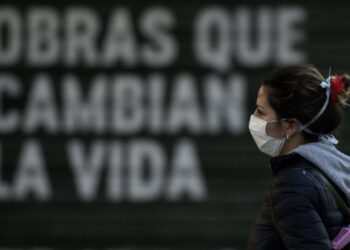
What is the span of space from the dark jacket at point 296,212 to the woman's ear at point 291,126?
0.11 m

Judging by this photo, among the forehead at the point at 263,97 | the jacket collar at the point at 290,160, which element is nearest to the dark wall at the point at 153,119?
the forehead at the point at 263,97

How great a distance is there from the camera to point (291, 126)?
7.81 ft

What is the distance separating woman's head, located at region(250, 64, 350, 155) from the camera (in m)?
2.32

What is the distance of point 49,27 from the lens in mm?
5512

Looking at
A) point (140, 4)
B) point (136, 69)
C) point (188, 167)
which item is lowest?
point (188, 167)

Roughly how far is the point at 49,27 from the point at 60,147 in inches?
33.9

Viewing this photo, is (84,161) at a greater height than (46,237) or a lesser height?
greater

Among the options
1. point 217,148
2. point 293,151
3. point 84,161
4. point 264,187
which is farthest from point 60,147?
point 293,151

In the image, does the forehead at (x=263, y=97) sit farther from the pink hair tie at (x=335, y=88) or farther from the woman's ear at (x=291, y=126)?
the pink hair tie at (x=335, y=88)

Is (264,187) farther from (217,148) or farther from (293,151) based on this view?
(293,151)

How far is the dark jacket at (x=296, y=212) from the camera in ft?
7.07

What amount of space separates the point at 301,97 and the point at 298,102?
18 mm

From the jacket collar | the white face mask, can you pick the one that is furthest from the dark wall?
the jacket collar

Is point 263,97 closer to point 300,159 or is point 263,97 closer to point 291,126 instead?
point 291,126
